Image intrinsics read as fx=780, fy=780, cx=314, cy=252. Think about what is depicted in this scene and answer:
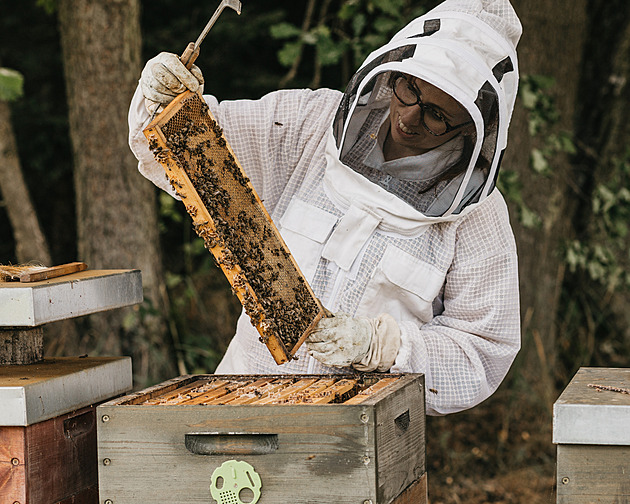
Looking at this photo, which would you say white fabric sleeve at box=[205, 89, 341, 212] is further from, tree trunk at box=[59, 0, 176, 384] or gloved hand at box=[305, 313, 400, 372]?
tree trunk at box=[59, 0, 176, 384]

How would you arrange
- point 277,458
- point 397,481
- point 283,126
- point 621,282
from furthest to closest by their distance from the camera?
point 621,282 → point 283,126 → point 397,481 → point 277,458

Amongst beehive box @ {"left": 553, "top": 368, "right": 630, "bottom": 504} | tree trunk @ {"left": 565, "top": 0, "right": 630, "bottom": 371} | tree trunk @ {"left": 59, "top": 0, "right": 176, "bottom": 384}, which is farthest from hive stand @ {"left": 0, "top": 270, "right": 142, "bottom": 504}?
tree trunk @ {"left": 565, "top": 0, "right": 630, "bottom": 371}

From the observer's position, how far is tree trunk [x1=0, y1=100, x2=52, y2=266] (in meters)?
4.80

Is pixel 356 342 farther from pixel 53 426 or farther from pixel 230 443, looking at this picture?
pixel 53 426

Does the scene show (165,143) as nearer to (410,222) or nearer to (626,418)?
(410,222)

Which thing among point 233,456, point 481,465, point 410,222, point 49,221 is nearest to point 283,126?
point 410,222

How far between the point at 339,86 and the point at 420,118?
432 cm

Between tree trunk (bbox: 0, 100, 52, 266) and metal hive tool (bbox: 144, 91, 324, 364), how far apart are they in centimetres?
309

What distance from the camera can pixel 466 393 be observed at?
7.31 feet

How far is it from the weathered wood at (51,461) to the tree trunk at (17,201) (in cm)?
314

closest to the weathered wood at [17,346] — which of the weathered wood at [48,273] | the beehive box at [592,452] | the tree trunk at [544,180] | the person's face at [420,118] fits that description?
the weathered wood at [48,273]

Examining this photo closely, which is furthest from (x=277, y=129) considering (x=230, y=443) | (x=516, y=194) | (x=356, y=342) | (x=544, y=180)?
(x=544, y=180)

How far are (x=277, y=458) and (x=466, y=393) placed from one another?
81 centimetres

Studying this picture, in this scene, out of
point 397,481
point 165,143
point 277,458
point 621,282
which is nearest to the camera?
point 277,458
